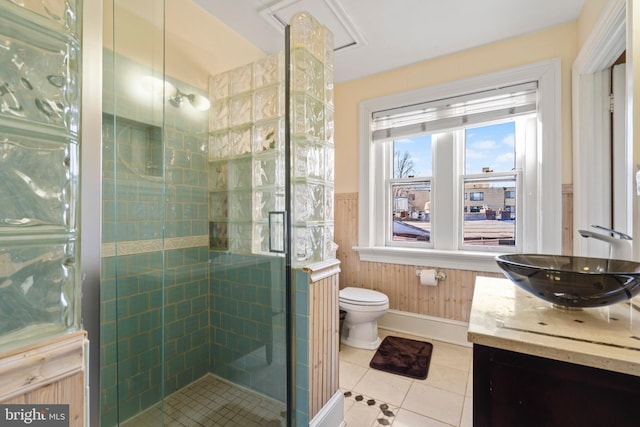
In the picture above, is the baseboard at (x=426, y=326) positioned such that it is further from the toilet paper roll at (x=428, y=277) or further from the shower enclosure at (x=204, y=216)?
the shower enclosure at (x=204, y=216)

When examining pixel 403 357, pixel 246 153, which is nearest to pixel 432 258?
pixel 403 357

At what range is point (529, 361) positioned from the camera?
74 cm

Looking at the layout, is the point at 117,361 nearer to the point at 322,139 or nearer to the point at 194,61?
the point at 322,139

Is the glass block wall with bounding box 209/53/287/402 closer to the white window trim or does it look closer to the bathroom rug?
the bathroom rug

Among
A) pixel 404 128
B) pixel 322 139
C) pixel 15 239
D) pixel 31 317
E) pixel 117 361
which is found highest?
pixel 404 128

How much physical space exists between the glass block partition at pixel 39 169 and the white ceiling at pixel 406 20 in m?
1.28

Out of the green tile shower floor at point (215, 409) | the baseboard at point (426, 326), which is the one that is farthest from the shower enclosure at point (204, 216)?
the baseboard at point (426, 326)

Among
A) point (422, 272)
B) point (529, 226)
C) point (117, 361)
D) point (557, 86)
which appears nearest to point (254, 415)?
point (117, 361)

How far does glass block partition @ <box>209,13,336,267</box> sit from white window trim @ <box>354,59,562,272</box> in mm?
1200

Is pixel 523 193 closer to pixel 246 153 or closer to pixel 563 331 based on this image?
pixel 563 331

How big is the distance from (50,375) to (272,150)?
1378 mm

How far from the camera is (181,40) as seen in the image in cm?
178

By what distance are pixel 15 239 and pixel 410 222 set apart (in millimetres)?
2678

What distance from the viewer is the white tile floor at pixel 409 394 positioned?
1591 mm
